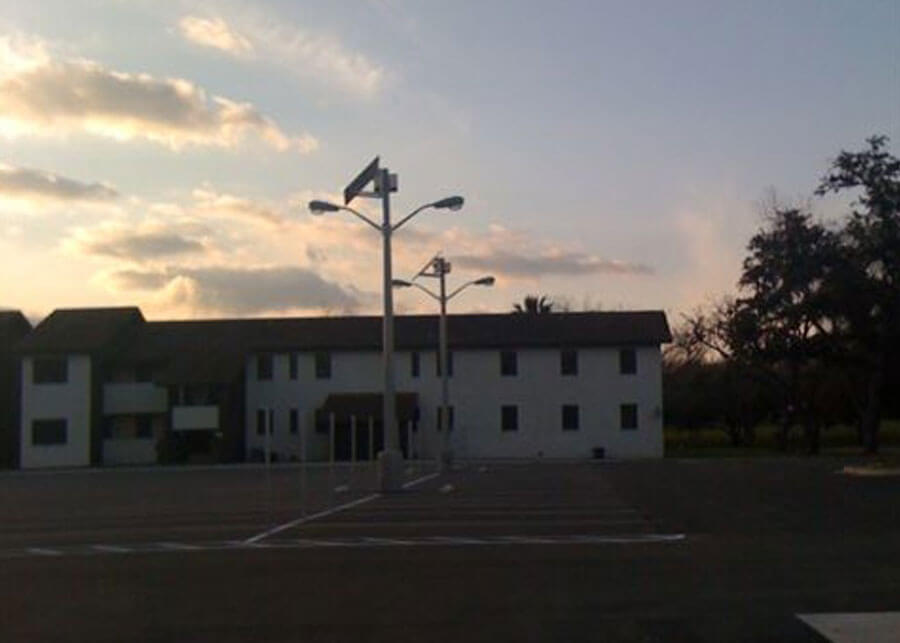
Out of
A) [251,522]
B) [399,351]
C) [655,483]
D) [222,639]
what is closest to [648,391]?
[399,351]

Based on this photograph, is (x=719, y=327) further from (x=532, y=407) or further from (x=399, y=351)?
(x=399, y=351)

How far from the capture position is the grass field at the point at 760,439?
91.8 meters

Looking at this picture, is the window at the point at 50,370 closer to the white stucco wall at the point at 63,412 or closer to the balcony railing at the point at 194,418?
the white stucco wall at the point at 63,412

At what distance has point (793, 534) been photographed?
74.7ft

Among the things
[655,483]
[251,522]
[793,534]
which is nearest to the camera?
[793,534]

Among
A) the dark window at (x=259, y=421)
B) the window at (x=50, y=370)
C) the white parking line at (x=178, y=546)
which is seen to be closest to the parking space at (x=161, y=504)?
the white parking line at (x=178, y=546)

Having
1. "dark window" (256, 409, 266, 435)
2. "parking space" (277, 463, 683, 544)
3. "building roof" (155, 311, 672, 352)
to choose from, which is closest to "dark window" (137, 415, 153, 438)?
"dark window" (256, 409, 266, 435)

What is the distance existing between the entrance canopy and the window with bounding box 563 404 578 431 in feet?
26.1

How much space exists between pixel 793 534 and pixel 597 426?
57.3 m

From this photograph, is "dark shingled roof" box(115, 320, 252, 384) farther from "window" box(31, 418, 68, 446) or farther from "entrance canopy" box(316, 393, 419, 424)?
"entrance canopy" box(316, 393, 419, 424)

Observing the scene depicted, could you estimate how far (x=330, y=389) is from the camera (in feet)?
268

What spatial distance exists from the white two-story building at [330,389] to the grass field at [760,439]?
10.6m

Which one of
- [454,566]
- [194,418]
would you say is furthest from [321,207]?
[194,418]

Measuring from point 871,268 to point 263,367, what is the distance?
34.2 metres
